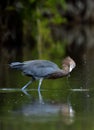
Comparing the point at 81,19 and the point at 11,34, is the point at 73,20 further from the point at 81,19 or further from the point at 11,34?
the point at 11,34

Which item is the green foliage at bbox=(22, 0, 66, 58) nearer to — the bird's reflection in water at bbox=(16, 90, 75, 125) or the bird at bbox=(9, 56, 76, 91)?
the bird at bbox=(9, 56, 76, 91)

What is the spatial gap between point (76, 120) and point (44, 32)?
65.7ft

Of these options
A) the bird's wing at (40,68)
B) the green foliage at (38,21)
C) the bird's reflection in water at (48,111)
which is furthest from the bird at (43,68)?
the green foliage at (38,21)

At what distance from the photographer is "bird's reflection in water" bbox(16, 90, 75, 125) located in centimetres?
834

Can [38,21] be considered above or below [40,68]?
below

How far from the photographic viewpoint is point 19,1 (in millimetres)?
24422

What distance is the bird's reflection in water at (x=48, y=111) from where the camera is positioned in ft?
27.4

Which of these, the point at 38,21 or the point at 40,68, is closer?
the point at 40,68

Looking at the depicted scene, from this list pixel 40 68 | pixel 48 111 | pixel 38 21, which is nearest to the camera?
pixel 48 111

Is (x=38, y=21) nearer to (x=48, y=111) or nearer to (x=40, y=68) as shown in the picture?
(x=40, y=68)

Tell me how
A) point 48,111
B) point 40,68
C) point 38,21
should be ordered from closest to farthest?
1. point 48,111
2. point 40,68
3. point 38,21

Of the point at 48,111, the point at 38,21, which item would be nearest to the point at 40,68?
the point at 48,111

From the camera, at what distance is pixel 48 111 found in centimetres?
884

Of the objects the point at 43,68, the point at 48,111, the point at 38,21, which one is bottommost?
the point at 38,21
